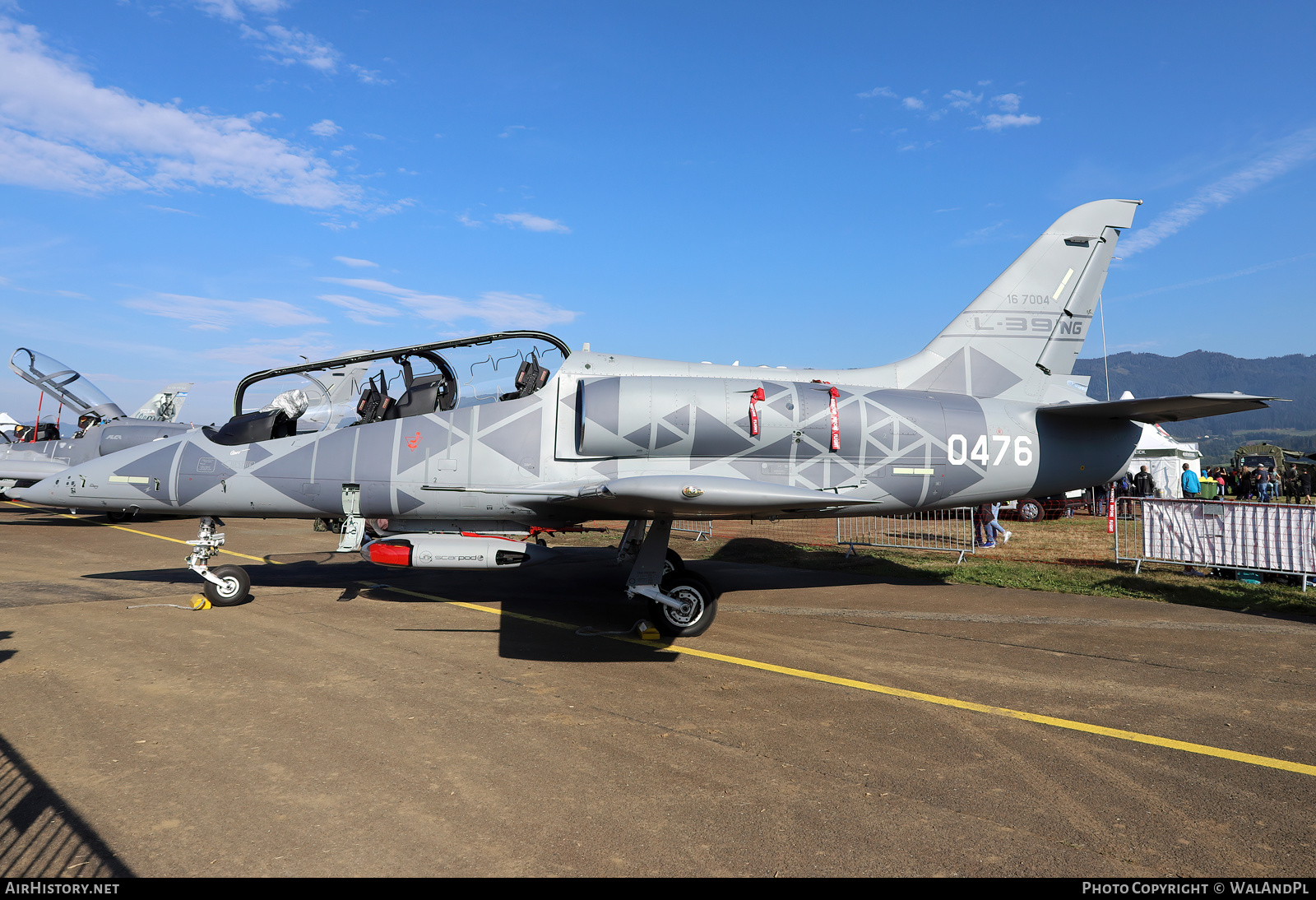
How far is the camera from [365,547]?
7.78 m

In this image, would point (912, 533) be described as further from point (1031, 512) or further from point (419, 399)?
point (419, 399)

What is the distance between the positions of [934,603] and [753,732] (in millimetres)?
5662

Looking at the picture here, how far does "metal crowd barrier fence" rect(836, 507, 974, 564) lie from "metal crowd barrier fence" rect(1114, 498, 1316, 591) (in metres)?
3.18

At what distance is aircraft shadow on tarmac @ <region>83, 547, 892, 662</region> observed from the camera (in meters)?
7.45

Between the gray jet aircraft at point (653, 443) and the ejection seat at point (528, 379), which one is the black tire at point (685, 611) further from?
the ejection seat at point (528, 379)

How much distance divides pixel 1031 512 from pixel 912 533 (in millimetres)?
8067

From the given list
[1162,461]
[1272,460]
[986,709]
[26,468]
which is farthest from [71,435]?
[1272,460]

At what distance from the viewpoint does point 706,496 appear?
258 inches

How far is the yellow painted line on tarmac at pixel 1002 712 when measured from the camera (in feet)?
15.0

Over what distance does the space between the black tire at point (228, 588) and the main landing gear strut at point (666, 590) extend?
533 cm

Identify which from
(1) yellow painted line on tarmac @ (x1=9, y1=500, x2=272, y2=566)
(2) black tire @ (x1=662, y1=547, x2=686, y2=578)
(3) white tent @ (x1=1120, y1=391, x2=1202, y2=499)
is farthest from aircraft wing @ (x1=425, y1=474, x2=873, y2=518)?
(3) white tent @ (x1=1120, y1=391, x2=1202, y2=499)

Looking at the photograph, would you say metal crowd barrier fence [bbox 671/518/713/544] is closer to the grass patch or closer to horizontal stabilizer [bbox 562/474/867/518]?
the grass patch

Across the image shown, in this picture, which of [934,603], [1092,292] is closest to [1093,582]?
[934,603]

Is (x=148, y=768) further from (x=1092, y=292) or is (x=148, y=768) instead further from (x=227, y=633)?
(x=1092, y=292)
